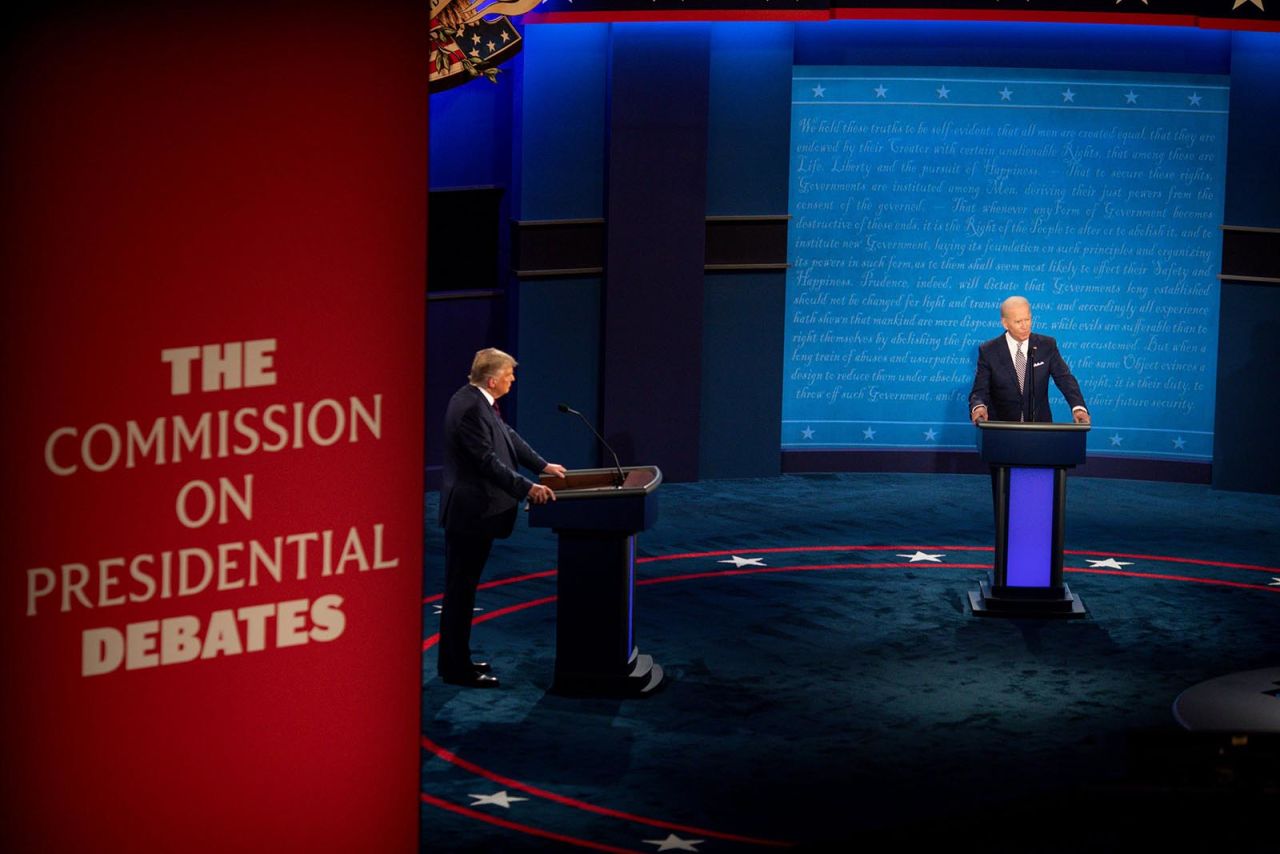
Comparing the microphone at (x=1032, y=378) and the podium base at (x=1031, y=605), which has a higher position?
the microphone at (x=1032, y=378)

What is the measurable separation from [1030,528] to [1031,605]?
404 mm

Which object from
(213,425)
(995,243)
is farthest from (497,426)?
(995,243)

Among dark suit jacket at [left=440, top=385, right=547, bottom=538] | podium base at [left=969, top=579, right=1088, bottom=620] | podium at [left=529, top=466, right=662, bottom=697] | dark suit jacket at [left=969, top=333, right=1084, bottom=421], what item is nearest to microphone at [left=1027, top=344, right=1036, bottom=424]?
dark suit jacket at [left=969, top=333, right=1084, bottom=421]

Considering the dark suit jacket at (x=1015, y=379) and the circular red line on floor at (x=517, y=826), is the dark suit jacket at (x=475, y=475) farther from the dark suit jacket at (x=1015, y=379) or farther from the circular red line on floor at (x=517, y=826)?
the dark suit jacket at (x=1015, y=379)

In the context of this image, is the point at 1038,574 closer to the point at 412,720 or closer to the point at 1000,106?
the point at 1000,106

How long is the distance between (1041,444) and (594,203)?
425 cm

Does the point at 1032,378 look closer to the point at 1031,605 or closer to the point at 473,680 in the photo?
the point at 1031,605

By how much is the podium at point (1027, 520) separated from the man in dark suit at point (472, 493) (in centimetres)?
269

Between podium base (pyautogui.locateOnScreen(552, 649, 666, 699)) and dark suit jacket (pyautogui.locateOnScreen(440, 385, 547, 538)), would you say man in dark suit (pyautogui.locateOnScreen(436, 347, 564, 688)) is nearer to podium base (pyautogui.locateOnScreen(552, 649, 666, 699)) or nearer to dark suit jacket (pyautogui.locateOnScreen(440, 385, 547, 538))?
dark suit jacket (pyautogui.locateOnScreen(440, 385, 547, 538))

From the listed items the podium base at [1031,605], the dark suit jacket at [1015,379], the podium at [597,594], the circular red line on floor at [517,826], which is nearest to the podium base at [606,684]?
the podium at [597,594]

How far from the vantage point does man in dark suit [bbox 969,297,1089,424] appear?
976 centimetres

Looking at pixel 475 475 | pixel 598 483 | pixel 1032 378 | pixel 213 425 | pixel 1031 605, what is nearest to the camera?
pixel 213 425

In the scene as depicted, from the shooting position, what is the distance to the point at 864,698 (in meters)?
7.73

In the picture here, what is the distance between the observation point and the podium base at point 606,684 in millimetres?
7711
